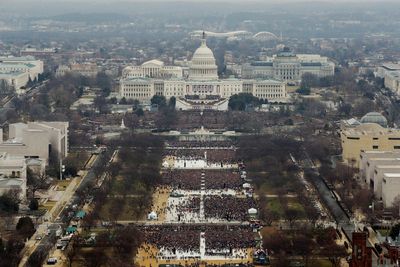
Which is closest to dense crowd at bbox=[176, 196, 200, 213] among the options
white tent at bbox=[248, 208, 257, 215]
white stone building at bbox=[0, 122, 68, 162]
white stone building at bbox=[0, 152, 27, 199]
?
white tent at bbox=[248, 208, 257, 215]

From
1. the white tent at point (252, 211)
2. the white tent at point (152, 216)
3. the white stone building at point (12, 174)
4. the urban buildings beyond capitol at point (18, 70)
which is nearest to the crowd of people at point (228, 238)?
the white tent at point (252, 211)

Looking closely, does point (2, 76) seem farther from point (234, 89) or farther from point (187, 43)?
point (187, 43)

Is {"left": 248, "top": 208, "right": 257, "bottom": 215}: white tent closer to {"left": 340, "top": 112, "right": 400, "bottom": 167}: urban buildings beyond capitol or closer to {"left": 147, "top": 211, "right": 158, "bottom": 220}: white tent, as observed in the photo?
{"left": 147, "top": 211, "right": 158, "bottom": 220}: white tent

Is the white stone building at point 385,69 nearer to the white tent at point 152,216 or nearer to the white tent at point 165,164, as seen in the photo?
the white tent at point 165,164

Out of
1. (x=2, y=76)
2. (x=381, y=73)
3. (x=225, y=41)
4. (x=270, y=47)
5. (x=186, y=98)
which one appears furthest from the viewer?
(x=225, y=41)

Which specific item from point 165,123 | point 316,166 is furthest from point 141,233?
point 165,123

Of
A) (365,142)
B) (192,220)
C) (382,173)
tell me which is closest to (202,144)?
(365,142)
